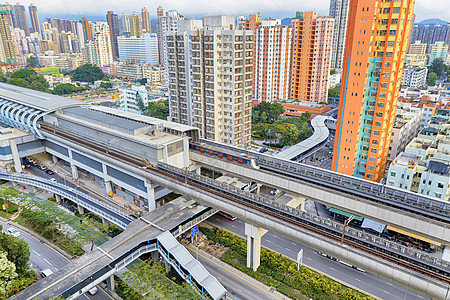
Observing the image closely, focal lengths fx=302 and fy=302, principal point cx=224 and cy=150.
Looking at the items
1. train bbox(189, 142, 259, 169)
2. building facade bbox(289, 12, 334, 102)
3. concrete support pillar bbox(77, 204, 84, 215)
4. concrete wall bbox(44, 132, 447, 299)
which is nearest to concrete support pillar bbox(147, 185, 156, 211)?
concrete wall bbox(44, 132, 447, 299)

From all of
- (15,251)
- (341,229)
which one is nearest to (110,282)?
(15,251)

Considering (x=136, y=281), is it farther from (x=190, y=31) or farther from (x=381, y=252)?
(x=190, y=31)

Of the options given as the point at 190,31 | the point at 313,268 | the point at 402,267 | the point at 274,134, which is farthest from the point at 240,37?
the point at 402,267

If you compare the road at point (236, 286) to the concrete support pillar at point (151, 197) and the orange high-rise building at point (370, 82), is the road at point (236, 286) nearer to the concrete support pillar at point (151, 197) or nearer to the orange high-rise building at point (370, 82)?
the concrete support pillar at point (151, 197)

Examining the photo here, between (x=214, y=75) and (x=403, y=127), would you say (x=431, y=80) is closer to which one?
(x=403, y=127)

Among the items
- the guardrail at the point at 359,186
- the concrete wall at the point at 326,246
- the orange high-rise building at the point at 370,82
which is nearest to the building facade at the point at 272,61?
the orange high-rise building at the point at 370,82

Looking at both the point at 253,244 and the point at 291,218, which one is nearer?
the point at 291,218
